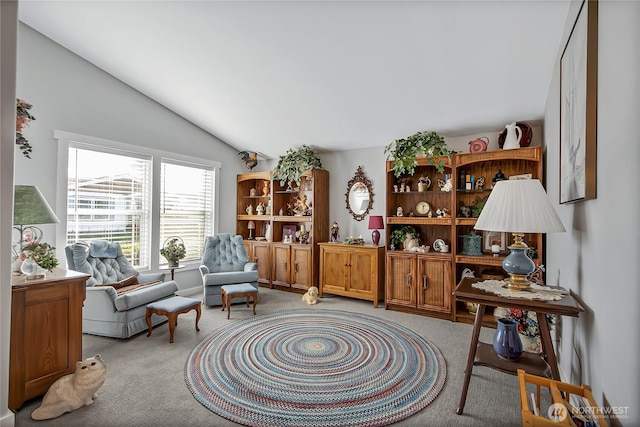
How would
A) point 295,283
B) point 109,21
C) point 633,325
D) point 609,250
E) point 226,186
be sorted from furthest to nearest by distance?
point 226,186 → point 295,283 → point 109,21 → point 609,250 → point 633,325

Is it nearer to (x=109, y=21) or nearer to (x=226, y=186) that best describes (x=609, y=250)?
(x=109, y=21)

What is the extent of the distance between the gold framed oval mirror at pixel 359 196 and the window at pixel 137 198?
2.37 m

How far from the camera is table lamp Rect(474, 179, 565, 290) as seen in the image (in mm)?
1775

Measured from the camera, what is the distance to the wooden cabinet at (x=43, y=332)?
199 centimetres

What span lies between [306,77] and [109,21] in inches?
78.7

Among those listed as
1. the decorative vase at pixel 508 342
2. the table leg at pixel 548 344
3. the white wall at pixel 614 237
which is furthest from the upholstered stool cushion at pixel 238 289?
the white wall at pixel 614 237

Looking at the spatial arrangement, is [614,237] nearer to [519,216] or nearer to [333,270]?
[519,216]

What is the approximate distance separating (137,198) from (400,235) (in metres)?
3.70

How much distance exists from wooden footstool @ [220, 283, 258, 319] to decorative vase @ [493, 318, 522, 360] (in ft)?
8.90

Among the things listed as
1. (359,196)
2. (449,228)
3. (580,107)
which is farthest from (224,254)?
(580,107)

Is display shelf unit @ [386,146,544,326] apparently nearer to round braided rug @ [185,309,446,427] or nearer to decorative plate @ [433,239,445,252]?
decorative plate @ [433,239,445,252]

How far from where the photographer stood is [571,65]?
1.93 meters

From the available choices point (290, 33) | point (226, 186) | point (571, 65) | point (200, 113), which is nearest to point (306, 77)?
point (290, 33)

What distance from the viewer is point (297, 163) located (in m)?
4.85
